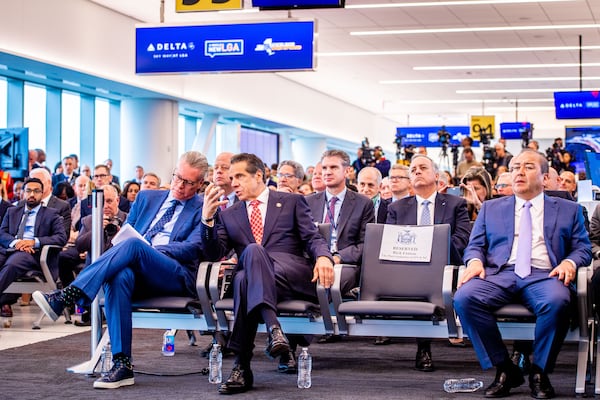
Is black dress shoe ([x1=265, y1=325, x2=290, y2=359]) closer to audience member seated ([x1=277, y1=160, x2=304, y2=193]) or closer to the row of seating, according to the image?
the row of seating

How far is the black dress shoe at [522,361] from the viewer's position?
5429mm

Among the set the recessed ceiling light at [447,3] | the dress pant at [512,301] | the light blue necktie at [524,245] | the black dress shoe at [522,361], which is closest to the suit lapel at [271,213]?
the dress pant at [512,301]

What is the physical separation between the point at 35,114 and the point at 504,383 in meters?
12.9

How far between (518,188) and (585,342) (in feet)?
3.21

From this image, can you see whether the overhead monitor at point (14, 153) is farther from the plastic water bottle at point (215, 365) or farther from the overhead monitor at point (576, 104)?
the overhead monitor at point (576, 104)

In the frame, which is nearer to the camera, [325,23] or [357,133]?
[325,23]

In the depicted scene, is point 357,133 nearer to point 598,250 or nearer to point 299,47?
point 299,47

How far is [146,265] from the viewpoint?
515 cm

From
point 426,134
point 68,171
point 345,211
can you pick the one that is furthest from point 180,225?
point 426,134

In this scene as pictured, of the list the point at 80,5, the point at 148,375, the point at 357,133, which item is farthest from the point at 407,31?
the point at 357,133

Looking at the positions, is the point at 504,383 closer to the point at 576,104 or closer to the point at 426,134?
the point at 576,104

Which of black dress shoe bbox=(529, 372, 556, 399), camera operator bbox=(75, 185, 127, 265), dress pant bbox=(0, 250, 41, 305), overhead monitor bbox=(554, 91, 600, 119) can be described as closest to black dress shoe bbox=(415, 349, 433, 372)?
black dress shoe bbox=(529, 372, 556, 399)

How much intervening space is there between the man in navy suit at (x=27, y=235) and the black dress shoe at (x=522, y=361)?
437 centimetres

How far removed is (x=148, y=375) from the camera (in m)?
5.45
